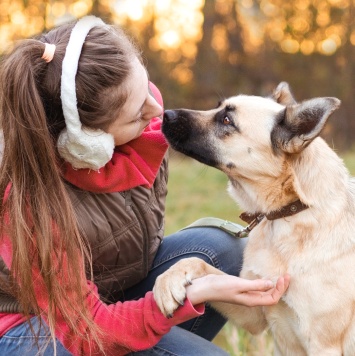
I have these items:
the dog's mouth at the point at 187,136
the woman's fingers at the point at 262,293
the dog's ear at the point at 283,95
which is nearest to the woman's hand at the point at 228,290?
the woman's fingers at the point at 262,293

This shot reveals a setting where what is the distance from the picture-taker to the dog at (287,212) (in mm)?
2102

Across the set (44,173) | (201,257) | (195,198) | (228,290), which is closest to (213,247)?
(201,257)

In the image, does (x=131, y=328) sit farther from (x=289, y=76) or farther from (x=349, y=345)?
(x=289, y=76)

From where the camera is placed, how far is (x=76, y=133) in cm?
199

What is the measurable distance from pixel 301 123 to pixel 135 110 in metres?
0.58

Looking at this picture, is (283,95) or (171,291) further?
(283,95)

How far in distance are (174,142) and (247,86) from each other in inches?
440

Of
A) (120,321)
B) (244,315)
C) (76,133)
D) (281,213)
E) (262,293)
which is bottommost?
(244,315)

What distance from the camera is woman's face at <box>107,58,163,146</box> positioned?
6.96 ft

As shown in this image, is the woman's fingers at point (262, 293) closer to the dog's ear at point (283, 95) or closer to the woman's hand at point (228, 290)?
the woman's hand at point (228, 290)

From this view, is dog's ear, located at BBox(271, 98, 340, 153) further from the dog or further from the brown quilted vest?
the brown quilted vest

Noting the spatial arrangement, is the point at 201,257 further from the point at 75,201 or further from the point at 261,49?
the point at 261,49

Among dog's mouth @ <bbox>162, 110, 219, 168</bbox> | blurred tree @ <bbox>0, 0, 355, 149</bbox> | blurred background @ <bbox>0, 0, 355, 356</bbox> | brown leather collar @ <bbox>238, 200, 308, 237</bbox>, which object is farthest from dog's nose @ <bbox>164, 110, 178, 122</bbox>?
blurred tree @ <bbox>0, 0, 355, 149</bbox>

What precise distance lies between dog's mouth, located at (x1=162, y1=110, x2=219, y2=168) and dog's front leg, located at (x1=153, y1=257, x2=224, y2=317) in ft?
1.45
